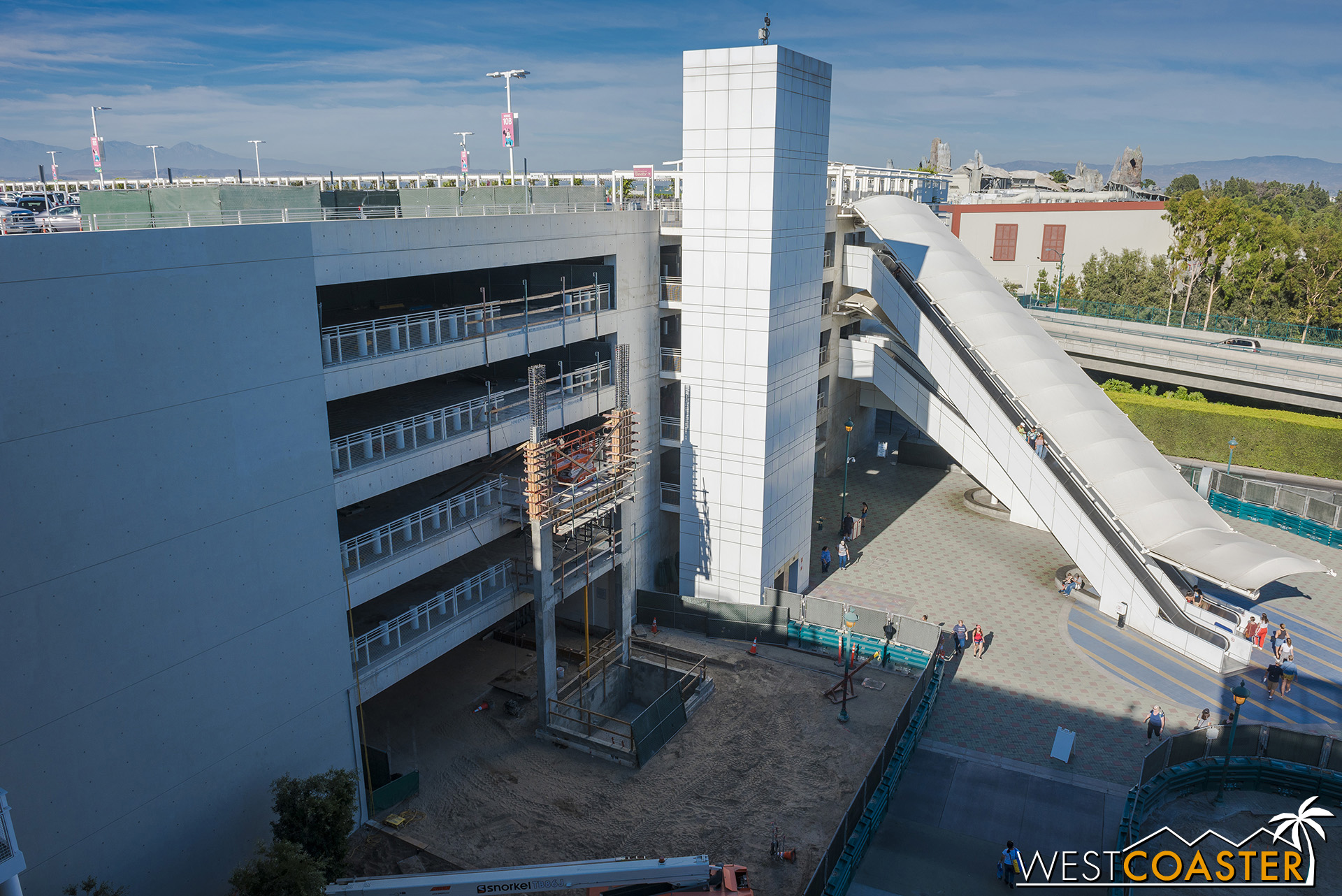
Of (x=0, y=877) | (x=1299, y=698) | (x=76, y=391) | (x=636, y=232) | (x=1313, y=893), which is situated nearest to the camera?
(x=0, y=877)

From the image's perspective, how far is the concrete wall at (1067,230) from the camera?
68188 mm

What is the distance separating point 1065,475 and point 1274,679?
9221 mm

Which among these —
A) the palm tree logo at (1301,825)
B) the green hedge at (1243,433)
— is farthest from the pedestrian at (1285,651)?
the green hedge at (1243,433)

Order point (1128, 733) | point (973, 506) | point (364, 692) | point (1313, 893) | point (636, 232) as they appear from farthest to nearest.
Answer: point (973, 506)
point (636, 232)
point (1128, 733)
point (364, 692)
point (1313, 893)

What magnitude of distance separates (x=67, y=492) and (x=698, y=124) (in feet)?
67.0

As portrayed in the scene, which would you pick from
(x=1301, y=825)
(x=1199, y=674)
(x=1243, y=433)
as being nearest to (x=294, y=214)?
(x=1301, y=825)

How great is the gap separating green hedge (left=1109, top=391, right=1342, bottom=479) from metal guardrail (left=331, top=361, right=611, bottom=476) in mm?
34331

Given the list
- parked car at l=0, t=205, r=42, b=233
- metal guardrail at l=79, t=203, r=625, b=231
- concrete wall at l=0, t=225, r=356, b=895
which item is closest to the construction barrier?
concrete wall at l=0, t=225, r=356, b=895

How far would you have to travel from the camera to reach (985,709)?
25562mm

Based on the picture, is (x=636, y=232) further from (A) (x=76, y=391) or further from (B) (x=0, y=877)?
(B) (x=0, y=877)

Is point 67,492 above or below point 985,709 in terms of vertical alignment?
above

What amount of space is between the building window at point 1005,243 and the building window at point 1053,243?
2327 mm

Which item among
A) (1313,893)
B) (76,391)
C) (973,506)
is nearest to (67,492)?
(76,391)

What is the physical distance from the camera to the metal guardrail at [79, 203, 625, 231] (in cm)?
1794
